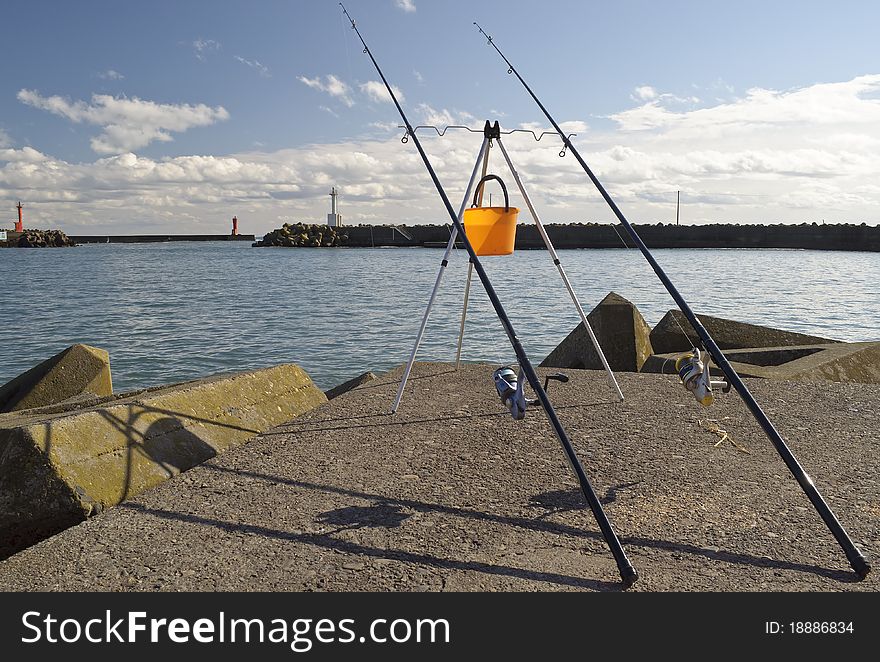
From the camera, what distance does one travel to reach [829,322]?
2117 cm

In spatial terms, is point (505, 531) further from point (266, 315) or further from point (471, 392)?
point (266, 315)

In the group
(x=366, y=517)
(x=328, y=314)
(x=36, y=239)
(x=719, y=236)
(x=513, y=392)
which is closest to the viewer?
(x=366, y=517)

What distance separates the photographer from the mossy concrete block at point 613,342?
8.12m

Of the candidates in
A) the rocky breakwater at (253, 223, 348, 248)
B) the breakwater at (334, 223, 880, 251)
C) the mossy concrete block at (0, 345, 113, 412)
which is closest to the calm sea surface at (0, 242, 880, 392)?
the mossy concrete block at (0, 345, 113, 412)

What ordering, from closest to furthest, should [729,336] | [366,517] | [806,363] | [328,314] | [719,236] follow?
[366,517]
[806,363]
[729,336]
[328,314]
[719,236]

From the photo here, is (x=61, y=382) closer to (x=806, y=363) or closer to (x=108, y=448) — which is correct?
(x=108, y=448)

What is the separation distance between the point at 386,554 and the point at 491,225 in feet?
9.38

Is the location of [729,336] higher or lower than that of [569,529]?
higher

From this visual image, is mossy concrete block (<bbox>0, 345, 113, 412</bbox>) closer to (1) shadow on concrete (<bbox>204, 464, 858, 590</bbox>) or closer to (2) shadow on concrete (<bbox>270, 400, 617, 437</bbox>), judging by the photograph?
(2) shadow on concrete (<bbox>270, 400, 617, 437</bbox>)

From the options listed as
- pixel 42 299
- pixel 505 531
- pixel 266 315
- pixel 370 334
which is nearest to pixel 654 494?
pixel 505 531

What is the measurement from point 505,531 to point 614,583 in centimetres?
60

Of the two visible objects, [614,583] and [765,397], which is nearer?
[614,583]

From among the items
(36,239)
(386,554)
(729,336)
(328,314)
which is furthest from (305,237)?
(386,554)

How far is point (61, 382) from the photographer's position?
23.9 feet
